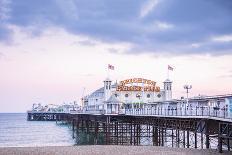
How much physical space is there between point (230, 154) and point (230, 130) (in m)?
1.60

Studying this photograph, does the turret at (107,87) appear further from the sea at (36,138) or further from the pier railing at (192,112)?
the pier railing at (192,112)

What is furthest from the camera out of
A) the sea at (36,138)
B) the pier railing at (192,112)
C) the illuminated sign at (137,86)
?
the illuminated sign at (137,86)

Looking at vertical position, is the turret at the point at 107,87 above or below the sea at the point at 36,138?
above

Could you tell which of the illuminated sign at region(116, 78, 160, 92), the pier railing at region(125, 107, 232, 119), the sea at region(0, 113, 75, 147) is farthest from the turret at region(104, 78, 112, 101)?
the pier railing at region(125, 107, 232, 119)

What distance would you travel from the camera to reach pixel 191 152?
29.9m

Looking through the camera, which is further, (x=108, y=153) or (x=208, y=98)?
(x=208, y=98)

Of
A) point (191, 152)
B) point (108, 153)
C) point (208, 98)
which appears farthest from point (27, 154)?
point (208, 98)

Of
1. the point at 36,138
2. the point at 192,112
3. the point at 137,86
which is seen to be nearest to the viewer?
the point at 192,112

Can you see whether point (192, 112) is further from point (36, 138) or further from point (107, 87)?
point (107, 87)

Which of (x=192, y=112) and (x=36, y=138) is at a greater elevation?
(x=192, y=112)

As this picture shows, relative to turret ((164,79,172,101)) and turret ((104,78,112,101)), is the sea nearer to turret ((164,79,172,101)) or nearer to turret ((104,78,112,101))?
turret ((104,78,112,101))

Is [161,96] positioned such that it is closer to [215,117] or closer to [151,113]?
[151,113]

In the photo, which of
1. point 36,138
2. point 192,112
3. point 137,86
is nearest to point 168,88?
point 137,86

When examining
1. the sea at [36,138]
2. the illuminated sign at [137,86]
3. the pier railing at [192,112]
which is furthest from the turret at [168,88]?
the pier railing at [192,112]
